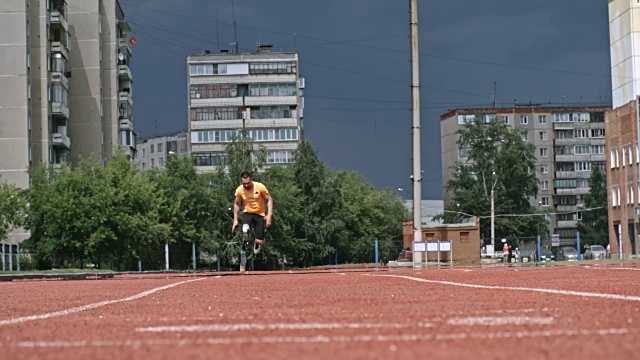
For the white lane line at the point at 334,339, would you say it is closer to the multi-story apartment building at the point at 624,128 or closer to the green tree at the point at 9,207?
the green tree at the point at 9,207

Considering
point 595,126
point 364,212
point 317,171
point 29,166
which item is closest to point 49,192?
point 29,166

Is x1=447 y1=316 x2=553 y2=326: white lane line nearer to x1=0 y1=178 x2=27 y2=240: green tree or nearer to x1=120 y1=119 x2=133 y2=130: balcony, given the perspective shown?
x1=0 y1=178 x2=27 y2=240: green tree

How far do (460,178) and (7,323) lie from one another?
99.7 metres

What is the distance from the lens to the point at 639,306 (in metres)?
7.30

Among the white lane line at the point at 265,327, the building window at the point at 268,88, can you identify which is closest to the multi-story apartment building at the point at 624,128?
the building window at the point at 268,88

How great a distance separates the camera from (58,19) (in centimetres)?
7544

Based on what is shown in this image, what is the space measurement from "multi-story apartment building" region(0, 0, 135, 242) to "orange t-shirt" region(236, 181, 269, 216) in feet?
159

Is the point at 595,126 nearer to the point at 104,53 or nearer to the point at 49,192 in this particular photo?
the point at 104,53

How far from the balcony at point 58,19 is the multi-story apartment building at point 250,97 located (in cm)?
4942

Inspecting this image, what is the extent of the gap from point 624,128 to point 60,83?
4073 centimetres

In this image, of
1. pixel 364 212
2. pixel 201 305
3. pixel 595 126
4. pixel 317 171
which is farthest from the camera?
pixel 595 126

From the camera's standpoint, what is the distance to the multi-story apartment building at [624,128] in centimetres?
7662

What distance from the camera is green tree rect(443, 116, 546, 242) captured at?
100 m

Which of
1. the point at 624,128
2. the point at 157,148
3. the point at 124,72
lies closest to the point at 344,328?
the point at 624,128
